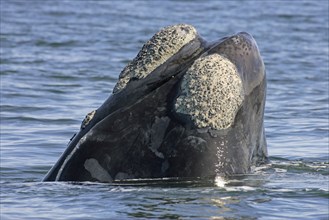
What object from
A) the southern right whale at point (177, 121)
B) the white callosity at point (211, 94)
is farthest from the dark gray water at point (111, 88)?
the white callosity at point (211, 94)

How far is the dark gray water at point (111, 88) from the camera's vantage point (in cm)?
640

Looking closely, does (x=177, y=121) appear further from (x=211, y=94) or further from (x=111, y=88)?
(x=111, y=88)

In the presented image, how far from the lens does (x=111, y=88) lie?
15055mm

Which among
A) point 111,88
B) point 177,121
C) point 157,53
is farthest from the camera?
point 111,88

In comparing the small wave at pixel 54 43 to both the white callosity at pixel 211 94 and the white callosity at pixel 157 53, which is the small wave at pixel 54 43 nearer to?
the white callosity at pixel 157 53

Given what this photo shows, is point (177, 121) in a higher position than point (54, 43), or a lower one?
lower

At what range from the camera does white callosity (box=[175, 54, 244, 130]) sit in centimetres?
632

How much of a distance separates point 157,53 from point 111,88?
8.53 m

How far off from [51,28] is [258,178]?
1615cm

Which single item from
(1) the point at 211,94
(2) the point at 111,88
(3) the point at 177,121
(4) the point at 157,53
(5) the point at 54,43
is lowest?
(3) the point at 177,121

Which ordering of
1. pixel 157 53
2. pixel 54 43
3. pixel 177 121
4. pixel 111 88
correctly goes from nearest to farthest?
pixel 177 121 < pixel 157 53 < pixel 111 88 < pixel 54 43

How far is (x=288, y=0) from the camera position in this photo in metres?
31.4

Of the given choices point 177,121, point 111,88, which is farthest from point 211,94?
point 111,88

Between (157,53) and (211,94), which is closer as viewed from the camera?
(211,94)
